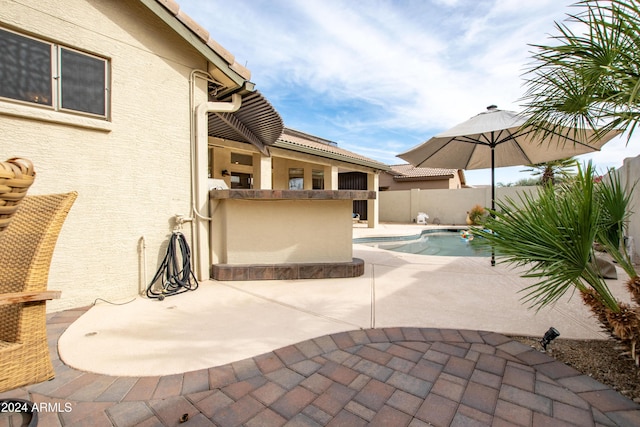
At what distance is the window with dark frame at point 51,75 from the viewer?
143 inches

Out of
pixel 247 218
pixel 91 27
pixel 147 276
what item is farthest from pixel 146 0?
pixel 147 276

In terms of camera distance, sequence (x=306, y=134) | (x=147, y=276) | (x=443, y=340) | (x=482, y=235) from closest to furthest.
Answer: (x=482, y=235) → (x=443, y=340) → (x=147, y=276) → (x=306, y=134)

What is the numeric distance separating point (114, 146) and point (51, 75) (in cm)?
111

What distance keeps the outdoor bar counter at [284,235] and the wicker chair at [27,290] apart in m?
3.54

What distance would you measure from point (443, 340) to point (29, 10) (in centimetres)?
650

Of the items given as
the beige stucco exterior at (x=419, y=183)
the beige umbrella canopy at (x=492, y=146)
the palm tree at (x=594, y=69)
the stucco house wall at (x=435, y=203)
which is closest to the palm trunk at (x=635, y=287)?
the palm tree at (x=594, y=69)

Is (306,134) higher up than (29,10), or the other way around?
(306,134)

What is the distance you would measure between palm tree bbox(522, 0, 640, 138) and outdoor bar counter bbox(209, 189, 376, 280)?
3.30m

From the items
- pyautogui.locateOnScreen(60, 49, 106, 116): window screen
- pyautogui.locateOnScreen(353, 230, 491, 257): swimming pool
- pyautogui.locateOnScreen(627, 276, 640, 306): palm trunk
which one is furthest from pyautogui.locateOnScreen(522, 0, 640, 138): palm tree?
pyautogui.locateOnScreen(353, 230, 491, 257): swimming pool

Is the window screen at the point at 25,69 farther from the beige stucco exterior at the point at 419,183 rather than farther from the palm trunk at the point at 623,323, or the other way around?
the beige stucco exterior at the point at 419,183

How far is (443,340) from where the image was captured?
3.14 meters

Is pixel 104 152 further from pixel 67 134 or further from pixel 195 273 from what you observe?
pixel 195 273

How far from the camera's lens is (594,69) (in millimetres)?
2430

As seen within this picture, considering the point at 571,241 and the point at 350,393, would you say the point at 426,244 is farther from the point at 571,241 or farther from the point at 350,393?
the point at 350,393
